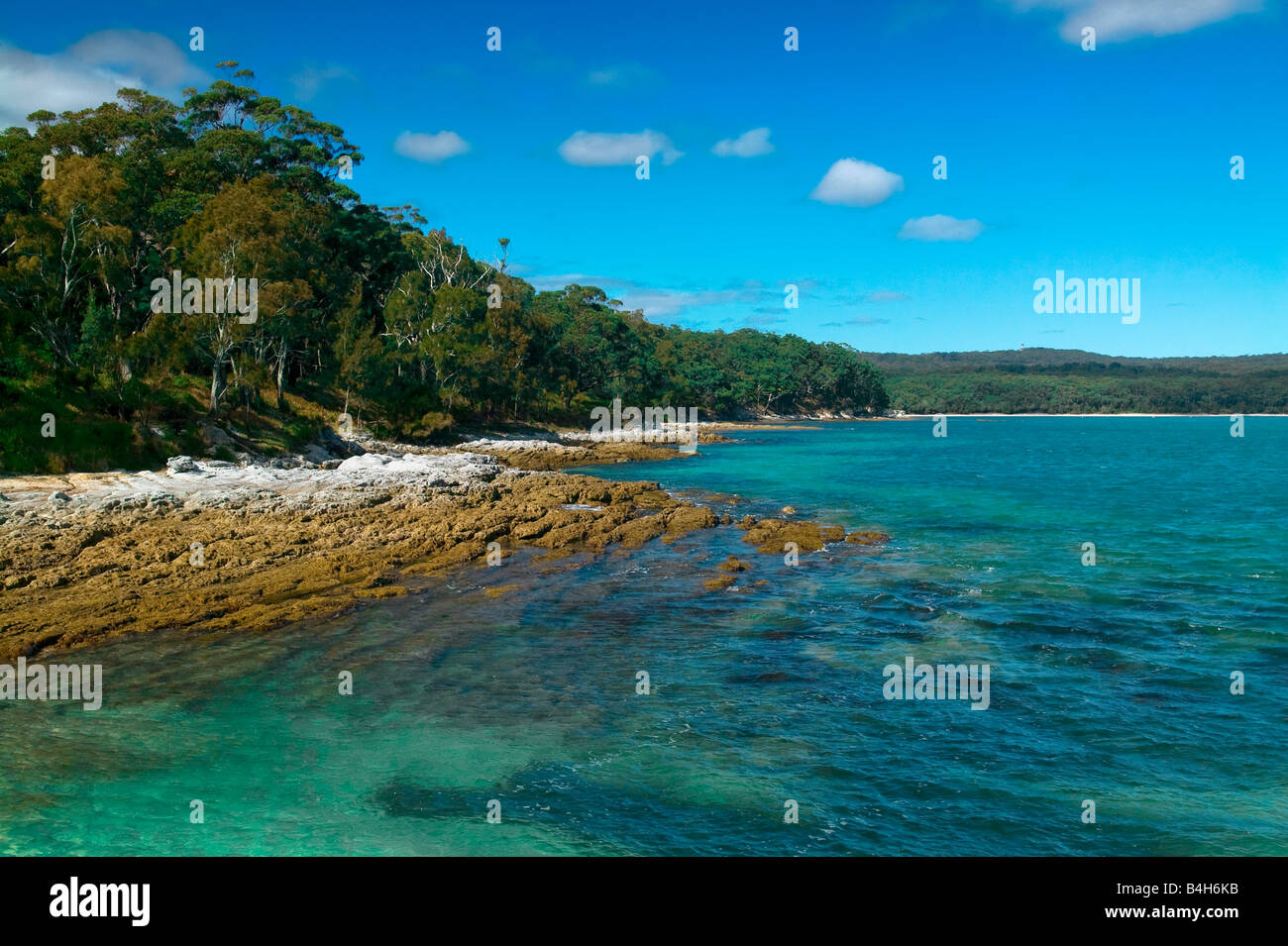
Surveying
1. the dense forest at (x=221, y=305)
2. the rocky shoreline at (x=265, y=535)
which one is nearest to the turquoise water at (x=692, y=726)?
the rocky shoreline at (x=265, y=535)

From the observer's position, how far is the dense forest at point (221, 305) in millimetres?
35250

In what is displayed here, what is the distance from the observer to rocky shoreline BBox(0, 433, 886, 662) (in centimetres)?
1692

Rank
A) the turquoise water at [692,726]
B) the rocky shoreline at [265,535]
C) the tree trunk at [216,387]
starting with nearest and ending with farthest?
the turquoise water at [692,726], the rocky shoreline at [265,535], the tree trunk at [216,387]

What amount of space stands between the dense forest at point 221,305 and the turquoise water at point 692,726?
2218cm

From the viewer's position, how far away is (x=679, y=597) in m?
20.0

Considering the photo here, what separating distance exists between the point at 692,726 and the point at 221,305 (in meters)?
38.6

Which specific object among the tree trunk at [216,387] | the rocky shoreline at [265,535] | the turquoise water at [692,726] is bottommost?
the turquoise water at [692,726]

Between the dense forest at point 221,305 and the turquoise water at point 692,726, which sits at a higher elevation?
the dense forest at point 221,305

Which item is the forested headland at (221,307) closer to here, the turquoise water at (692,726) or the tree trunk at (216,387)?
the tree trunk at (216,387)

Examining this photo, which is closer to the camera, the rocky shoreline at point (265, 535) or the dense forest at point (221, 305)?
the rocky shoreline at point (265, 535)

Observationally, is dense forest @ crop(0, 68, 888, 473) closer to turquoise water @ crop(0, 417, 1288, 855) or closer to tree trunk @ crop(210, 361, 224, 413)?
tree trunk @ crop(210, 361, 224, 413)
